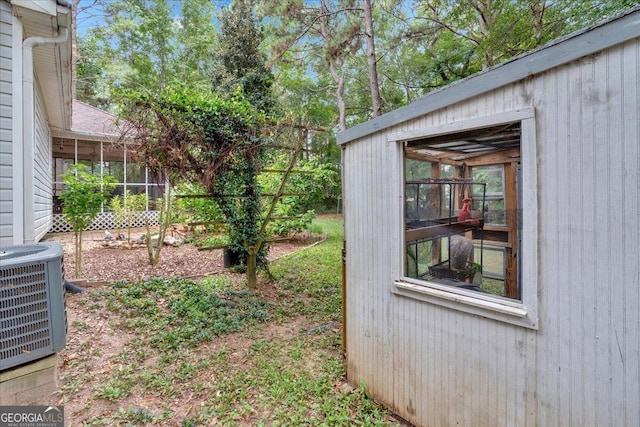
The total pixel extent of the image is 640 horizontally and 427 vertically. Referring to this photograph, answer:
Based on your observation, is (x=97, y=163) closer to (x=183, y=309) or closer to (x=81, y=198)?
(x=81, y=198)

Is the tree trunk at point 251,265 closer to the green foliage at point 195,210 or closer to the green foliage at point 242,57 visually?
the green foliage at point 195,210

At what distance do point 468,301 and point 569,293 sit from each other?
544mm

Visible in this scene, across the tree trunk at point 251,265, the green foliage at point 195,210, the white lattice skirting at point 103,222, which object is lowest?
the tree trunk at point 251,265

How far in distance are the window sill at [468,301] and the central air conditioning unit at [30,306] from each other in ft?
8.17

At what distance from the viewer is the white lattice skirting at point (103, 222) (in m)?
9.62

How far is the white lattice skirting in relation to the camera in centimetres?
962

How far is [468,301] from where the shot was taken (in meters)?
2.02

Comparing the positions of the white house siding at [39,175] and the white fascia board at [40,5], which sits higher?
the white fascia board at [40,5]

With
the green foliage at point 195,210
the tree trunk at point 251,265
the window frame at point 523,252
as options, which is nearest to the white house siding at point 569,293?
the window frame at point 523,252

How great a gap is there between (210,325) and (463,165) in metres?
3.48

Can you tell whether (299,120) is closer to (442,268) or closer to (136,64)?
(442,268)

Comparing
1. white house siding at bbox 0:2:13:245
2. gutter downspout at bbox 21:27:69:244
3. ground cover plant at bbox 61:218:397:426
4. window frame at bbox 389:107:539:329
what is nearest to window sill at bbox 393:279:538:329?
window frame at bbox 389:107:539:329

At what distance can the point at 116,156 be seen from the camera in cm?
1281

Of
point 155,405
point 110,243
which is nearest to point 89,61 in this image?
point 110,243
